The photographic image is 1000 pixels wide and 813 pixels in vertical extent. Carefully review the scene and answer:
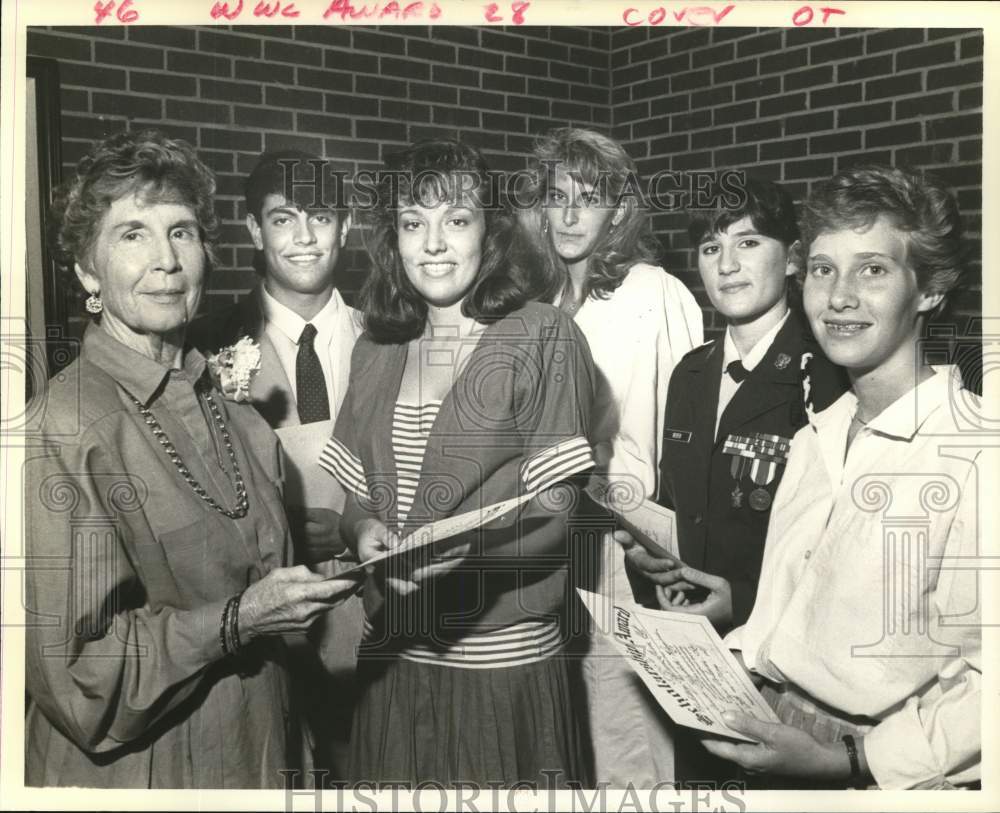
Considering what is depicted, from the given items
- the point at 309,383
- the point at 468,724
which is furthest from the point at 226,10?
the point at 468,724

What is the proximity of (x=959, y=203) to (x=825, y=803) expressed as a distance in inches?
66.1

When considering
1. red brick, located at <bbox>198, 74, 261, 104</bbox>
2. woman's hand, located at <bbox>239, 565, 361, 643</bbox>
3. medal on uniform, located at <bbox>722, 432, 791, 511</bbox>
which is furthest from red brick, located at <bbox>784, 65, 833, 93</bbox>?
woman's hand, located at <bbox>239, 565, 361, 643</bbox>

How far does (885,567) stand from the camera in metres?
3.05

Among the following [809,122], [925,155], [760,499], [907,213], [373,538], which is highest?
[809,122]

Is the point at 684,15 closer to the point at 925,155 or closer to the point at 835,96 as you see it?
the point at 835,96

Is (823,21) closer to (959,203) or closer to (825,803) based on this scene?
(959,203)

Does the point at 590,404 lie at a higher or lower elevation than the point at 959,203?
lower

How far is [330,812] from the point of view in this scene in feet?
10.5

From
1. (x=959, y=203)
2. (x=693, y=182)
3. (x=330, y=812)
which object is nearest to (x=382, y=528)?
(x=330, y=812)

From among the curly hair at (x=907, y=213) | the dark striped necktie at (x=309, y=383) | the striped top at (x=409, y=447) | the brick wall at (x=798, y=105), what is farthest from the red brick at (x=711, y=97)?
the dark striped necktie at (x=309, y=383)

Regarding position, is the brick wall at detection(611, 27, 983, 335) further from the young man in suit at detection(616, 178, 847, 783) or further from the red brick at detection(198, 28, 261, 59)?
the red brick at detection(198, 28, 261, 59)

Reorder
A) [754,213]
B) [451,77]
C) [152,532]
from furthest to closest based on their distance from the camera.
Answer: [451,77] < [754,213] < [152,532]

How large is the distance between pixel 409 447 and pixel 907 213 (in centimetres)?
148

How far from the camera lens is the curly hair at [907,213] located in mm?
3029
